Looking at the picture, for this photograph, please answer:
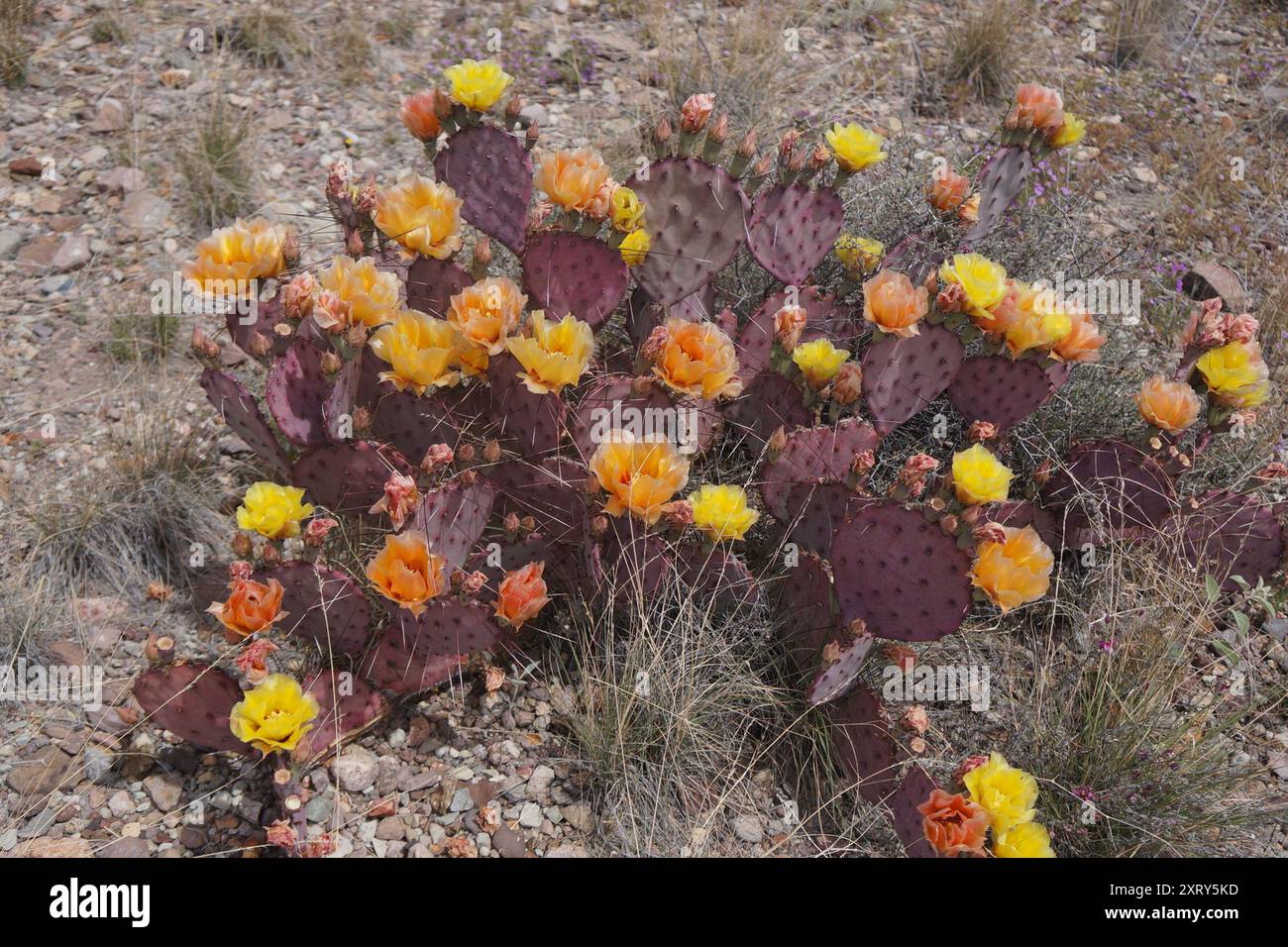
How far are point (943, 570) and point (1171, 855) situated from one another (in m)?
0.72

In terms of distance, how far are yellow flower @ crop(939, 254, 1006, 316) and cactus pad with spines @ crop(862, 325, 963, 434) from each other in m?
0.10

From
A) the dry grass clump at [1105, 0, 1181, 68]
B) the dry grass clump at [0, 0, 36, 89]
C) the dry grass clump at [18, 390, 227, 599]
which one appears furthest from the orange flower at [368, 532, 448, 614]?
the dry grass clump at [1105, 0, 1181, 68]

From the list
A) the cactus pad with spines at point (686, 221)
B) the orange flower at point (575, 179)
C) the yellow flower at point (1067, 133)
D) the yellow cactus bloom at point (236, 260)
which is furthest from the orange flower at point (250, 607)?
the yellow flower at point (1067, 133)

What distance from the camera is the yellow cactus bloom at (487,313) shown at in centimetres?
195

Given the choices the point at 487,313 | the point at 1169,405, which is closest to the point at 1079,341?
the point at 1169,405

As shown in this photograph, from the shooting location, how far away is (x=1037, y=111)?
98.5 inches

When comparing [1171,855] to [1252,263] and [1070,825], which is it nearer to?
[1070,825]

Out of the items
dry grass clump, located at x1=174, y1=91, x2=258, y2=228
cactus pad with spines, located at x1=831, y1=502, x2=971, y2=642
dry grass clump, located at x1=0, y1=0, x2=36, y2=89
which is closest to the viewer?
cactus pad with spines, located at x1=831, y1=502, x2=971, y2=642

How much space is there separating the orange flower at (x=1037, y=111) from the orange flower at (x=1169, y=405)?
28.6 inches

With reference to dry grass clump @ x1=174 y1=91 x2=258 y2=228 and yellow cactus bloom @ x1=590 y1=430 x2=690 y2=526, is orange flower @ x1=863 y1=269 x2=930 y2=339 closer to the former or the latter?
yellow cactus bloom @ x1=590 y1=430 x2=690 y2=526

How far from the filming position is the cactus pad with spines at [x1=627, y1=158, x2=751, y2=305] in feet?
7.54

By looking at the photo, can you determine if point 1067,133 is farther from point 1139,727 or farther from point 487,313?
point 487,313

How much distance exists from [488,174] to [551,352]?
635 mm

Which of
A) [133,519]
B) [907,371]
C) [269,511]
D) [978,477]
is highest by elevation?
[978,477]
